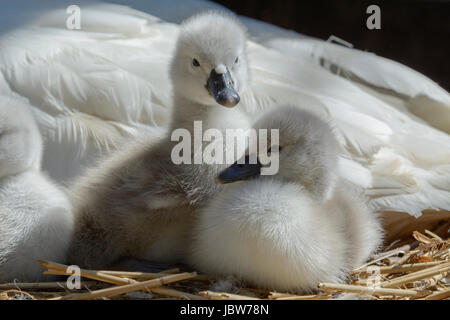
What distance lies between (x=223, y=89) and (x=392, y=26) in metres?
1.72

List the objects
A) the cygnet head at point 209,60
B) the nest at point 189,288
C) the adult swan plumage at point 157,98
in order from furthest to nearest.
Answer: the adult swan plumage at point 157,98 → the cygnet head at point 209,60 → the nest at point 189,288

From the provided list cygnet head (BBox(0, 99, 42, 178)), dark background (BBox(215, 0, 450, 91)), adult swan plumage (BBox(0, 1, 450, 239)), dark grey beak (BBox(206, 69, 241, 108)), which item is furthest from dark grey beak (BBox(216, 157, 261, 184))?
dark background (BBox(215, 0, 450, 91))

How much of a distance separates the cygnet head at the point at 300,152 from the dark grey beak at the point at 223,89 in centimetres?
11

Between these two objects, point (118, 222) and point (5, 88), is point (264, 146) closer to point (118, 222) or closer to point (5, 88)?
point (118, 222)

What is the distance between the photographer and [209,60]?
6.63 ft

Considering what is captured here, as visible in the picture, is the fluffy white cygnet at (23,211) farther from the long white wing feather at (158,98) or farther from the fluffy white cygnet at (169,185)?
the long white wing feather at (158,98)

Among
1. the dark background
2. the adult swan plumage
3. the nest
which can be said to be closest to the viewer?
the nest

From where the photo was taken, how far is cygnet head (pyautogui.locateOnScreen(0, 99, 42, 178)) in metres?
1.94

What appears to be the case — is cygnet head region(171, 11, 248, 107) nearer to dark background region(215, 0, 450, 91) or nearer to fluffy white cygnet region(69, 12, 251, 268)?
fluffy white cygnet region(69, 12, 251, 268)

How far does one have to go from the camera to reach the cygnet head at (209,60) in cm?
200

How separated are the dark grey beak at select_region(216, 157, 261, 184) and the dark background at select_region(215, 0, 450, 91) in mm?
1711

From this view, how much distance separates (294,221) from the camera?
6.18 ft

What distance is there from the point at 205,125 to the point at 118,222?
332 mm

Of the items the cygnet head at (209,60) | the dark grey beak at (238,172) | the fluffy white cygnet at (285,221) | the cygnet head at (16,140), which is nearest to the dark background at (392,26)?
the cygnet head at (209,60)
